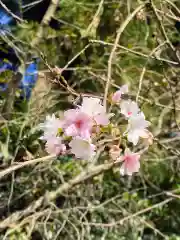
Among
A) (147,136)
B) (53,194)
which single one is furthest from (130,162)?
(53,194)

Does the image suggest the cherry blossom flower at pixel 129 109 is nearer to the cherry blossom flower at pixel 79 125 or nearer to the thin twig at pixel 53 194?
the cherry blossom flower at pixel 79 125

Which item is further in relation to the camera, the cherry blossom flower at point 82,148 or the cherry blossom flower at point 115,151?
the cherry blossom flower at point 115,151

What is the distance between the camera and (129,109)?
1.29m

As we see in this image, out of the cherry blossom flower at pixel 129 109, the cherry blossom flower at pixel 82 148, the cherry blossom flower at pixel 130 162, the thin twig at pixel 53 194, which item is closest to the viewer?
the cherry blossom flower at pixel 82 148

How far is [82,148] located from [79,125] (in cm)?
6

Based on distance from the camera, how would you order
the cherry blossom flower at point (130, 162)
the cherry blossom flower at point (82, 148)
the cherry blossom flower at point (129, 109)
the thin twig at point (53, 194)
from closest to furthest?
the cherry blossom flower at point (82, 148), the cherry blossom flower at point (129, 109), the cherry blossom flower at point (130, 162), the thin twig at point (53, 194)

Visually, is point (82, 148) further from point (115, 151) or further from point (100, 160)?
point (100, 160)

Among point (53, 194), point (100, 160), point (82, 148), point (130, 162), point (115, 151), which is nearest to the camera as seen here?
point (82, 148)

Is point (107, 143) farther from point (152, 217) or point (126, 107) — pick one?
point (152, 217)

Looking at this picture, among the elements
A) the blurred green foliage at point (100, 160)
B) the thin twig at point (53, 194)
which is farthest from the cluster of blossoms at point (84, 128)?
the thin twig at point (53, 194)

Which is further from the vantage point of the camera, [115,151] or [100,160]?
[100,160]

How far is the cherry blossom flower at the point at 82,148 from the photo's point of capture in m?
1.18

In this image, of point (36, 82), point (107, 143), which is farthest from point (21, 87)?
point (107, 143)

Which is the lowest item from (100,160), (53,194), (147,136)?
(53,194)
